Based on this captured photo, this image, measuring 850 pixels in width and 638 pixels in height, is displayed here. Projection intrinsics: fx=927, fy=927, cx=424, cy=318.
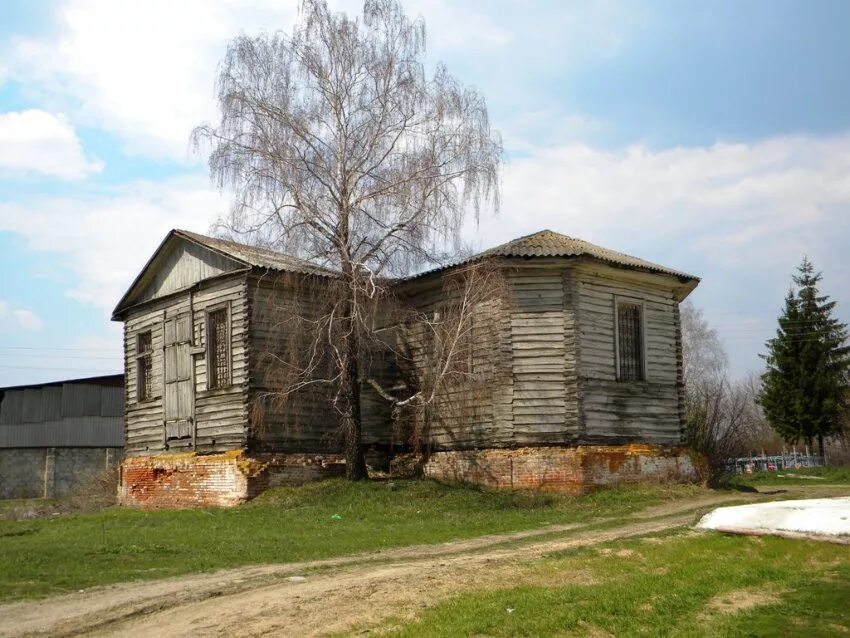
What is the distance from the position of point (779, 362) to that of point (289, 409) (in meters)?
30.1

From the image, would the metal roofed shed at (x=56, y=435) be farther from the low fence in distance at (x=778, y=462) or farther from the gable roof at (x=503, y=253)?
the low fence in distance at (x=778, y=462)

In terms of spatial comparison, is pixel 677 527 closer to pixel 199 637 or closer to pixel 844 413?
pixel 199 637

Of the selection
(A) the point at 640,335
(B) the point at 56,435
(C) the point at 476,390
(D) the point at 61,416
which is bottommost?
(B) the point at 56,435

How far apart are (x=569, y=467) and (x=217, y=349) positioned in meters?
9.54

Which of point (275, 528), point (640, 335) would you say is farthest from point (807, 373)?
point (275, 528)

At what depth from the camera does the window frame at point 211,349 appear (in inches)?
915

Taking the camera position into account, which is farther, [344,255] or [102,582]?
[344,255]

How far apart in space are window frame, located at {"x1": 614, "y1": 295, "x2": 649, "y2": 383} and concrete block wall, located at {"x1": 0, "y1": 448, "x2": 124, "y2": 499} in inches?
973

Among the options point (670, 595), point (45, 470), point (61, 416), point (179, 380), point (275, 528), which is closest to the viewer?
point (670, 595)

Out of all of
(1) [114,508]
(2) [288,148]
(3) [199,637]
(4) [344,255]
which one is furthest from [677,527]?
(1) [114,508]

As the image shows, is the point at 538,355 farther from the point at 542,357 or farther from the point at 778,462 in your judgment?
the point at 778,462

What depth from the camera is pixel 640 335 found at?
23297mm

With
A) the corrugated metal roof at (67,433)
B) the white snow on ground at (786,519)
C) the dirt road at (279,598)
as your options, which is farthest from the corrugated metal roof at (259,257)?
the corrugated metal roof at (67,433)

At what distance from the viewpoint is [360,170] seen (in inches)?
866
